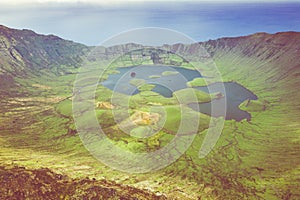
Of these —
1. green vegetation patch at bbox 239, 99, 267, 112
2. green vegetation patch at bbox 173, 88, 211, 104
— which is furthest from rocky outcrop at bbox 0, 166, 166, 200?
green vegetation patch at bbox 239, 99, 267, 112

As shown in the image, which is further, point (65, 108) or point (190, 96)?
point (190, 96)

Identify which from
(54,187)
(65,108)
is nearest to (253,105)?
(65,108)

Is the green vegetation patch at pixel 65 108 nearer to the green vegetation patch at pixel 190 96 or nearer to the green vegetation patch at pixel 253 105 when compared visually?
the green vegetation patch at pixel 190 96

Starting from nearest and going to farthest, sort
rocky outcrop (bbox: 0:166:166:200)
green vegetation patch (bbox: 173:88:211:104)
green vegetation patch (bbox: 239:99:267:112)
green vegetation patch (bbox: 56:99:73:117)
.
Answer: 1. rocky outcrop (bbox: 0:166:166:200)
2. green vegetation patch (bbox: 56:99:73:117)
3. green vegetation patch (bbox: 239:99:267:112)
4. green vegetation patch (bbox: 173:88:211:104)

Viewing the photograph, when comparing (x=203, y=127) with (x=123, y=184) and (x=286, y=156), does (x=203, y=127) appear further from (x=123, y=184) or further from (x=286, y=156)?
(x=123, y=184)

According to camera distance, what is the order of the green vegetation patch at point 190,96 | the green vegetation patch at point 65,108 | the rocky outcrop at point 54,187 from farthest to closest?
the green vegetation patch at point 190,96, the green vegetation patch at point 65,108, the rocky outcrop at point 54,187

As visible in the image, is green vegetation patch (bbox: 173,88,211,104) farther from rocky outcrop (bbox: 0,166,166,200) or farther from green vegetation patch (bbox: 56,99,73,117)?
rocky outcrop (bbox: 0,166,166,200)

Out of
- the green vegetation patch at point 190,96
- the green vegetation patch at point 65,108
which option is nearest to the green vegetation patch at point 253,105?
the green vegetation patch at point 190,96

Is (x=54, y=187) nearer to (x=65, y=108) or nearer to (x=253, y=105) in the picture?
(x=65, y=108)

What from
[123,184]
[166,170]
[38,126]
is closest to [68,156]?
[123,184]

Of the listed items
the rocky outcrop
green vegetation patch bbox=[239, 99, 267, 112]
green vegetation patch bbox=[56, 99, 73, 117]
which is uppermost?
green vegetation patch bbox=[239, 99, 267, 112]

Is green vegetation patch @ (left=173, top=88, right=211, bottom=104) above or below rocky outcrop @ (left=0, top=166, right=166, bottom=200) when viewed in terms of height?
above
